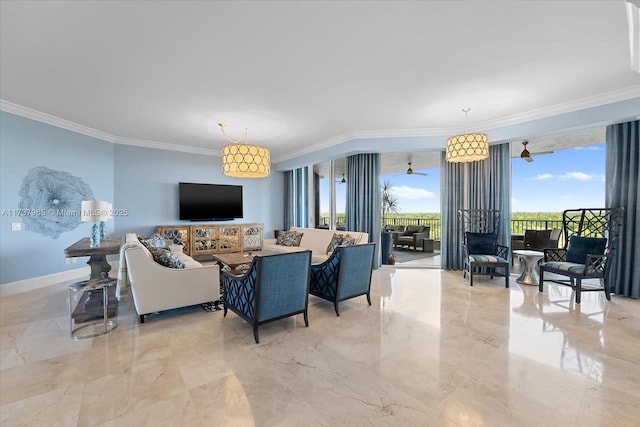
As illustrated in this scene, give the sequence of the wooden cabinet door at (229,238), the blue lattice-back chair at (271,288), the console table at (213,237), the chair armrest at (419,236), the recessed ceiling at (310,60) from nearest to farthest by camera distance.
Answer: the recessed ceiling at (310,60) < the blue lattice-back chair at (271,288) < the console table at (213,237) < the wooden cabinet door at (229,238) < the chair armrest at (419,236)

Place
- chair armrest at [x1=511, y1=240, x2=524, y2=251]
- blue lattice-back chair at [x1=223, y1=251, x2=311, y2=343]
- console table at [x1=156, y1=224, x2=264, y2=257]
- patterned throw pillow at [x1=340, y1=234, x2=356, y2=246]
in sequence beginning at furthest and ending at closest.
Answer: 1. console table at [x1=156, y1=224, x2=264, y2=257]
2. chair armrest at [x1=511, y1=240, x2=524, y2=251]
3. patterned throw pillow at [x1=340, y1=234, x2=356, y2=246]
4. blue lattice-back chair at [x1=223, y1=251, x2=311, y2=343]

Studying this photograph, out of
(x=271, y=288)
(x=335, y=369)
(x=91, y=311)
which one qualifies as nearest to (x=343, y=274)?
(x=271, y=288)

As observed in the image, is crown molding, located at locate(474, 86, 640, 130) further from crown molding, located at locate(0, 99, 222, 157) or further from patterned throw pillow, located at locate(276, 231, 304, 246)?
crown molding, located at locate(0, 99, 222, 157)

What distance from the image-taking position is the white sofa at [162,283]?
3129 millimetres

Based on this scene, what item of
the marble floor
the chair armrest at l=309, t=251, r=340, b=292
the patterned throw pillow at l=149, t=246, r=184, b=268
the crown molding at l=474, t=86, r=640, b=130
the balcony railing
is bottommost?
the marble floor

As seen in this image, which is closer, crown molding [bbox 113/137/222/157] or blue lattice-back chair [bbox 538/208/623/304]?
blue lattice-back chair [bbox 538/208/623/304]

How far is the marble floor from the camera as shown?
1.79 m

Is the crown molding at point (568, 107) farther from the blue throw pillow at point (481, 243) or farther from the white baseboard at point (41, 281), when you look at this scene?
the white baseboard at point (41, 281)

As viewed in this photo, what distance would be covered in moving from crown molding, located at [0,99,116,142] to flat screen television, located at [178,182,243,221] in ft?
5.85

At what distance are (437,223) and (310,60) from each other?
6911mm

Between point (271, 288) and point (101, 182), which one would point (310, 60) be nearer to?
point (271, 288)

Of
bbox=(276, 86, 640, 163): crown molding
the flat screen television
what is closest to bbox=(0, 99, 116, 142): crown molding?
the flat screen television

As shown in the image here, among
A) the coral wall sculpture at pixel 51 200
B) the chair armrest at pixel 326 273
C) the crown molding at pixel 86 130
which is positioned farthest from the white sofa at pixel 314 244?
the coral wall sculpture at pixel 51 200

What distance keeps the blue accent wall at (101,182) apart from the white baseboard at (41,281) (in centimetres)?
7
